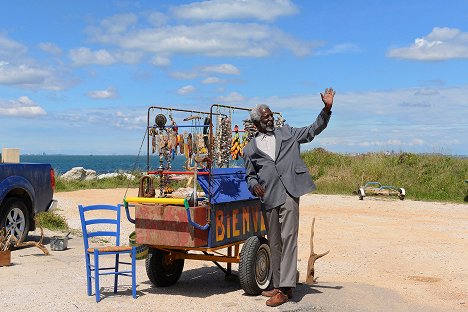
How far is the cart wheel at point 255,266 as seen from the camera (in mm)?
7641

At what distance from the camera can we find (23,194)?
11734 millimetres

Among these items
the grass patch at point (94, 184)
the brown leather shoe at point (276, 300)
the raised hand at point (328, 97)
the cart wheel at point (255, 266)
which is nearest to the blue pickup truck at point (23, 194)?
the cart wheel at point (255, 266)

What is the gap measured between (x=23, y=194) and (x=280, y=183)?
616 cm

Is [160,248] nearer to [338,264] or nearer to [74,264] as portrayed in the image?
[74,264]

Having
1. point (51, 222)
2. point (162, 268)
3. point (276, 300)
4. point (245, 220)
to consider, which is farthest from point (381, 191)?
point (276, 300)

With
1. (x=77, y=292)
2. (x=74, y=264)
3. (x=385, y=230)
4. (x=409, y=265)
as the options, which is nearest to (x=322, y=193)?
(x=385, y=230)

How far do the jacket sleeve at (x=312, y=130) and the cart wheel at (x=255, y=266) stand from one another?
1370mm

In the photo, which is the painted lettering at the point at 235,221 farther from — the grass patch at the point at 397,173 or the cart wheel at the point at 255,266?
the grass patch at the point at 397,173

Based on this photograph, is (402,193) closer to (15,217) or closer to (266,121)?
(15,217)

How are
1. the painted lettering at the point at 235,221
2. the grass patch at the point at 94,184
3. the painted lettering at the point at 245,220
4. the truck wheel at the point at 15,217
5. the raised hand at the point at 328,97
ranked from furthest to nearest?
the grass patch at the point at 94,184
the truck wheel at the point at 15,217
the painted lettering at the point at 245,220
the painted lettering at the point at 235,221
the raised hand at the point at 328,97

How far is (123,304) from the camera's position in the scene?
745 centimetres

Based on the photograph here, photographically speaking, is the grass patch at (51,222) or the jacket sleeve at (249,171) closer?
the jacket sleeve at (249,171)

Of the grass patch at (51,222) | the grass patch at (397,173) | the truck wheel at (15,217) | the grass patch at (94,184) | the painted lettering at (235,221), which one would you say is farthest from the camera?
the grass patch at (94,184)

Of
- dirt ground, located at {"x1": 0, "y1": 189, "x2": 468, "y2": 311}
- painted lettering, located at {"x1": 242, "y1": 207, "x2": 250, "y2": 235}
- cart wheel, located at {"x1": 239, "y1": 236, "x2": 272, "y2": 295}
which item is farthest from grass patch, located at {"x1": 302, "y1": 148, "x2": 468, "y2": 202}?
cart wheel, located at {"x1": 239, "y1": 236, "x2": 272, "y2": 295}
